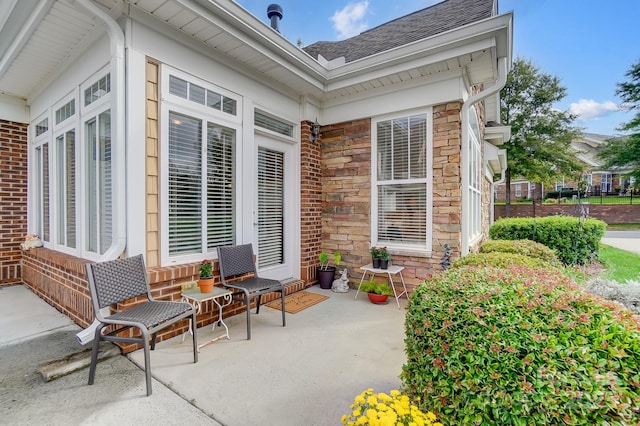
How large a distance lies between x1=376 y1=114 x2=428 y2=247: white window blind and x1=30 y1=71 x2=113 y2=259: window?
3.61m

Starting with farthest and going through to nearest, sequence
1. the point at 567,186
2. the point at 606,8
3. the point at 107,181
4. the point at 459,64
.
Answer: the point at 567,186 < the point at 606,8 < the point at 459,64 < the point at 107,181

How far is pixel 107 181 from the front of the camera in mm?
3148

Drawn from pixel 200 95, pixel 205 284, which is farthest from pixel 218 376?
pixel 200 95

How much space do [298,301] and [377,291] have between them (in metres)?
1.14

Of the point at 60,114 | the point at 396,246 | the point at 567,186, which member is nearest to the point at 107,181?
the point at 60,114

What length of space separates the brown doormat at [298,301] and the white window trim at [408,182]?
124cm

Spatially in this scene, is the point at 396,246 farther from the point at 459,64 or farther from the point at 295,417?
the point at 295,417

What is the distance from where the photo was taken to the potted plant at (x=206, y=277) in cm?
305

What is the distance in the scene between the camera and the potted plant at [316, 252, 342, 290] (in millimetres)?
4941

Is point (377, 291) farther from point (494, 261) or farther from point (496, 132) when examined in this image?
point (496, 132)

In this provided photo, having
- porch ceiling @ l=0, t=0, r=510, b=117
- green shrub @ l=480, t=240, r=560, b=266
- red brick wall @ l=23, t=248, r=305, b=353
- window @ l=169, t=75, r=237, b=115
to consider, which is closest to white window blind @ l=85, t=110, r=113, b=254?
red brick wall @ l=23, t=248, r=305, b=353

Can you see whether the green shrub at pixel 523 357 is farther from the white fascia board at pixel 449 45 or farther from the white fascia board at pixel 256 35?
the white fascia board at pixel 256 35

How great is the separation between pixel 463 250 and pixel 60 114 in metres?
5.84

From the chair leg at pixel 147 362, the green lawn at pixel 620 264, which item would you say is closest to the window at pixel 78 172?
the chair leg at pixel 147 362
